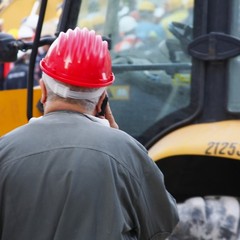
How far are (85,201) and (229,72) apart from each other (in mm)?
1596

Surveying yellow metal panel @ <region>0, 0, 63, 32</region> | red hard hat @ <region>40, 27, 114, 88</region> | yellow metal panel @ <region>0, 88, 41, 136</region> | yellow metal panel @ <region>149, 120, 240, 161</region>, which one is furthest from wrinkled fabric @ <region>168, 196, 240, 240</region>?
yellow metal panel @ <region>0, 0, 63, 32</region>

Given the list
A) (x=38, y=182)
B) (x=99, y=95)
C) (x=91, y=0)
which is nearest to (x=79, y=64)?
(x=99, y=95)

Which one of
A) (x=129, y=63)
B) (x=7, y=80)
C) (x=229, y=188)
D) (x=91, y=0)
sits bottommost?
A: (x=7, y=80)

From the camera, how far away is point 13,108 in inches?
153

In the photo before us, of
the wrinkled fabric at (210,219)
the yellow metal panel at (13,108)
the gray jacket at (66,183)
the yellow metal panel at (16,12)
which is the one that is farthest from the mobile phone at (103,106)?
the yellow metal panel at (16,12)

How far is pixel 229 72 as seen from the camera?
3299mm

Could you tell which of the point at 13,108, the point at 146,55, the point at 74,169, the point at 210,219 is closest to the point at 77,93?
the point at 74,169

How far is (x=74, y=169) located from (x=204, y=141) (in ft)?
4.64

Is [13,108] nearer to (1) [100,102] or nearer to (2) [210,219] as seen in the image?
(2) [210,219]

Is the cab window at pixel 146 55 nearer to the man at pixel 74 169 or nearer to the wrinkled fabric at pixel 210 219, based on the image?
the wrinkled fabric at pixel 210 219

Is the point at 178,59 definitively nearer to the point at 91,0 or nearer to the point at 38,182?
the point at 91,0

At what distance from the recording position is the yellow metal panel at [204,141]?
315 cm

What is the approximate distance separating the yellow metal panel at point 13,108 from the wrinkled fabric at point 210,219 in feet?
3.51

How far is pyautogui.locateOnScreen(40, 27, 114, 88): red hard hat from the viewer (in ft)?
6.54
